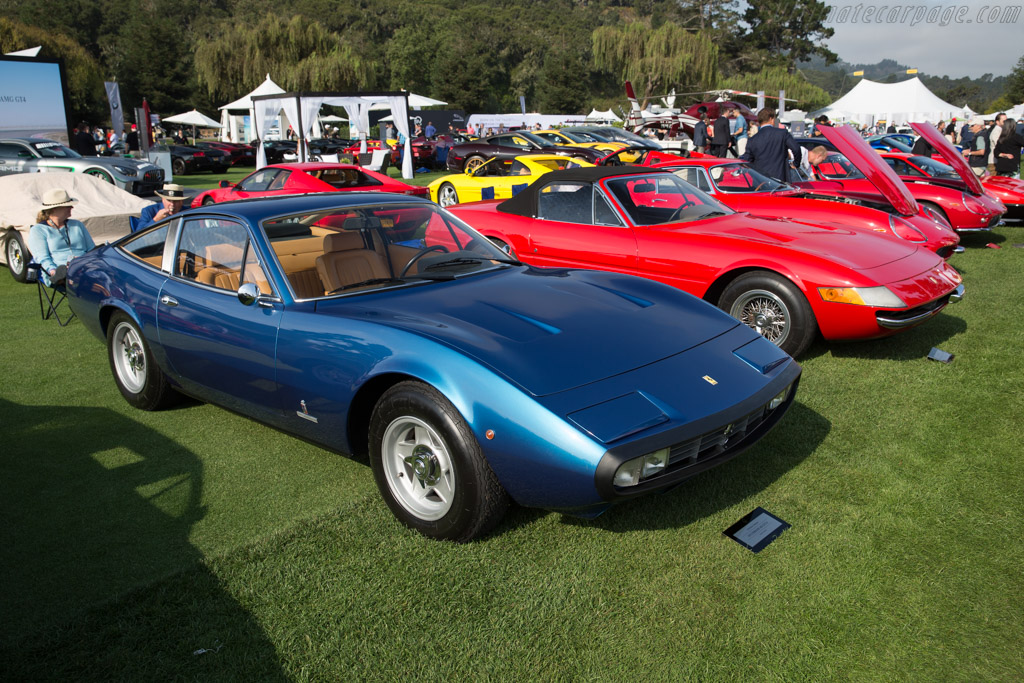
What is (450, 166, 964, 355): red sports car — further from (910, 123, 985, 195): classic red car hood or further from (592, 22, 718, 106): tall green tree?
(592, 22, 718, 106): tall green tree

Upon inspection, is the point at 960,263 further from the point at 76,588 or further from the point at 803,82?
the point at 803,82

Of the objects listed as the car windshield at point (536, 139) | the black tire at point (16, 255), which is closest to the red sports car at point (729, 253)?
the black tire at point (16, 255)

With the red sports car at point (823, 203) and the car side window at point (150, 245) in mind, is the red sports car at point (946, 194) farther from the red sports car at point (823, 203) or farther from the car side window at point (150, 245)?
the car side window at point (150, 245)

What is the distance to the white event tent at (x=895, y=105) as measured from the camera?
4225 cm

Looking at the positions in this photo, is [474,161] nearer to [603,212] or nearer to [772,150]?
[772,150]

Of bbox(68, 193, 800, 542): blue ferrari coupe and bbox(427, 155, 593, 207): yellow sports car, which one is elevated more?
bbox(427, 155, 593, 207): yellow sports car

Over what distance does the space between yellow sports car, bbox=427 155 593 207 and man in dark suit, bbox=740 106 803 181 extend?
111 inches

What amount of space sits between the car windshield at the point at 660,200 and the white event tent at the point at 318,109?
17.7 m

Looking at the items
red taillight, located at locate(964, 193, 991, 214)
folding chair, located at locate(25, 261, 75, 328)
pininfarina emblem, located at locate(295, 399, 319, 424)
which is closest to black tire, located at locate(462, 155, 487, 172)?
red taillight, located at locate(964, 193, 991, 214)

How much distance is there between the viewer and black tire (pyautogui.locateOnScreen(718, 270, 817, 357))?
479cm

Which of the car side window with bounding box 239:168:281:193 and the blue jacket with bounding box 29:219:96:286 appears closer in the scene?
the blue jacket with bounding box 29:219:96:286

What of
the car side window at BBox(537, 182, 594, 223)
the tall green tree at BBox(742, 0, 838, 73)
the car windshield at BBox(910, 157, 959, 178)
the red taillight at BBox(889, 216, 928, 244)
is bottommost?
the red taillight at BBox(889, 216, 928, 244)

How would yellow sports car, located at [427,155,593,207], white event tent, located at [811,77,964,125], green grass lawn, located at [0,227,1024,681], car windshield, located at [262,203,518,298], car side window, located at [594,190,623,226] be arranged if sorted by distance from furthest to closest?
white event tent, located at [811,77,964,125]
yellow sports car, located at [427,155,593,207]
car side window, located at [594,190,623,226]
car windshield, located at [262,203,518,298]
green grass lawn, located at [0,227,1024,681]

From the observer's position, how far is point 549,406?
8.38 ft
